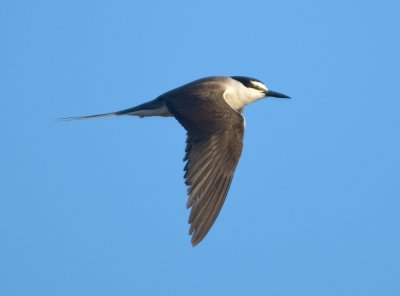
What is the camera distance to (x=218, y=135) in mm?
10633

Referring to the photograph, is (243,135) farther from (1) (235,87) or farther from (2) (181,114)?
(1) (235,87)

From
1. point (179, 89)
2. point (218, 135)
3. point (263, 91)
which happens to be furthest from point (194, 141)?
point (263, 91)

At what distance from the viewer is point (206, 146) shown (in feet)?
34.3

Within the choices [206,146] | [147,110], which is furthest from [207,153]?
[147,110]

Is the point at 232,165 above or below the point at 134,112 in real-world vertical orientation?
below

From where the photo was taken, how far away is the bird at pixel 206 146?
10016 millimetres

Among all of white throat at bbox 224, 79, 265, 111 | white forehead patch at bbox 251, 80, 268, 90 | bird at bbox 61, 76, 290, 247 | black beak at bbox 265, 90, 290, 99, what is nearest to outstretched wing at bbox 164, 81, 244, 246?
bird at bbox 61, 76, 290, 247

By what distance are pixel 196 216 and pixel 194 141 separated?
95 cm

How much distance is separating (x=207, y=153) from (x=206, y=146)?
87 mm

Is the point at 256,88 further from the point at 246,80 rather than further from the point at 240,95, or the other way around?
the point at 240,95

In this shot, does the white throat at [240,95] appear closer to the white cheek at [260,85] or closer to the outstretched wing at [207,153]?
the white cheek at [260,85]

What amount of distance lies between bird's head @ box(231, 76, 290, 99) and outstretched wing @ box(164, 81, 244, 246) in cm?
Result: 200

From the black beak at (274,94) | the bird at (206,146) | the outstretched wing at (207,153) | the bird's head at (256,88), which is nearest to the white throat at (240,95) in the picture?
the bird's head at (256,88)

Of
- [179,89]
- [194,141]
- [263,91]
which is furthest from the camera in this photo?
[263,91]
